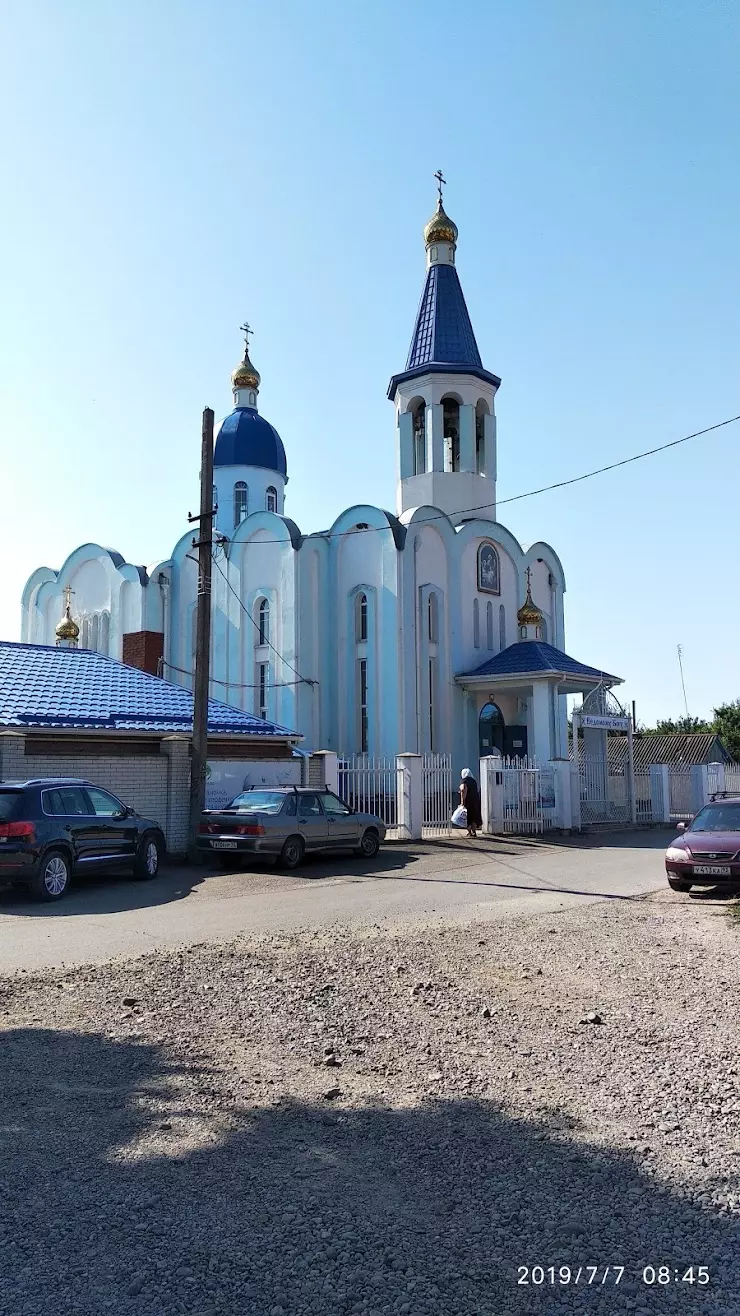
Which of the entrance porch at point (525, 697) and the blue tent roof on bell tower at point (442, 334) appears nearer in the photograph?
the entrance porch at point (525, 697)

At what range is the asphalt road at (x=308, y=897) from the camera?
10.3m

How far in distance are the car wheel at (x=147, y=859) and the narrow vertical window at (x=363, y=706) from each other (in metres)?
14.2

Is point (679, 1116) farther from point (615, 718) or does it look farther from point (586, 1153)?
point (615, 718)

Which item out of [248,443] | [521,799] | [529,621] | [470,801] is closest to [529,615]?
[529,621]

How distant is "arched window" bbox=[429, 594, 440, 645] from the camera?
2975cm

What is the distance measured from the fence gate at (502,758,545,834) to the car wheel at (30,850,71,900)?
1225 centimetres

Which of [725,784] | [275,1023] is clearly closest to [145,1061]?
[275,1023]

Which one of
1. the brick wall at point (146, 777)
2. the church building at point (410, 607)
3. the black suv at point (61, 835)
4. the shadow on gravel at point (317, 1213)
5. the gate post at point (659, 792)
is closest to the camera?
the shadow on gravel at point (317, 1213)

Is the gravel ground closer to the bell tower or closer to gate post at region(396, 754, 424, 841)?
gate post at region(396, 754, 424, 841)

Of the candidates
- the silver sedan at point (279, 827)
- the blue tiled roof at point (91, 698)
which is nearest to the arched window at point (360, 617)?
the blue tiled roof at point (91, 698)

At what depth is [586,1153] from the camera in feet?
15.3

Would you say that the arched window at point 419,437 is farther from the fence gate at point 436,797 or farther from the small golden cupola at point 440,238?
the fence gate at point 436,797

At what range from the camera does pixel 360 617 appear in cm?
2995
